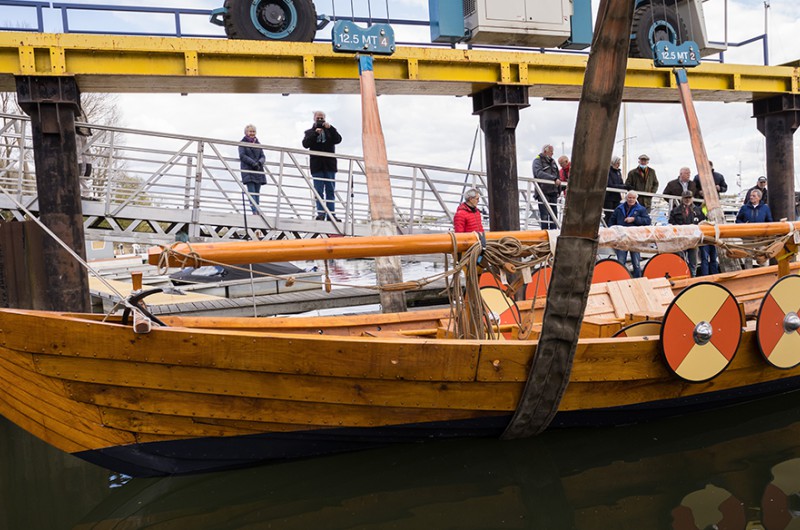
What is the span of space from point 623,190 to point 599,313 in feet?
14.3

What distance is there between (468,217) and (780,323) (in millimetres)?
3664

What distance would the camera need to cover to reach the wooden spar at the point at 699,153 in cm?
980

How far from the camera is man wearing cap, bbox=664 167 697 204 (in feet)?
36.4

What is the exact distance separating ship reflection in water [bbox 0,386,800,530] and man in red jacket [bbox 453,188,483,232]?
3360 mm

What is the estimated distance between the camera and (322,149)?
1002 centimetres

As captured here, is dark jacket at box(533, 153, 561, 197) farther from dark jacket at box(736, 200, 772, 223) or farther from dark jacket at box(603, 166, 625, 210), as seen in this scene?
dark jacket at box(736, 200, 772, 223)

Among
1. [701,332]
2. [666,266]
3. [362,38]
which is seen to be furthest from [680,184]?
[701,332]

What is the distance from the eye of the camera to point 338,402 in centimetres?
436

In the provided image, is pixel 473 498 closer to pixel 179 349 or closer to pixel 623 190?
pixel 179 349

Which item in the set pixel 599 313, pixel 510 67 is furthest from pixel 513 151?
pixel 599 313

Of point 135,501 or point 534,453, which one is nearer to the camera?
point 135,501

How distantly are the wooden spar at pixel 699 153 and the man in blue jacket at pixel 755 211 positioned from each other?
1.08 ft

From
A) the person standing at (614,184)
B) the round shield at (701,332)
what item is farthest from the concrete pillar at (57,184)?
the person standing at (614,184)

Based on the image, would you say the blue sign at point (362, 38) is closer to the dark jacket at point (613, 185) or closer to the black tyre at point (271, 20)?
the black tyre at point (271, 20)
